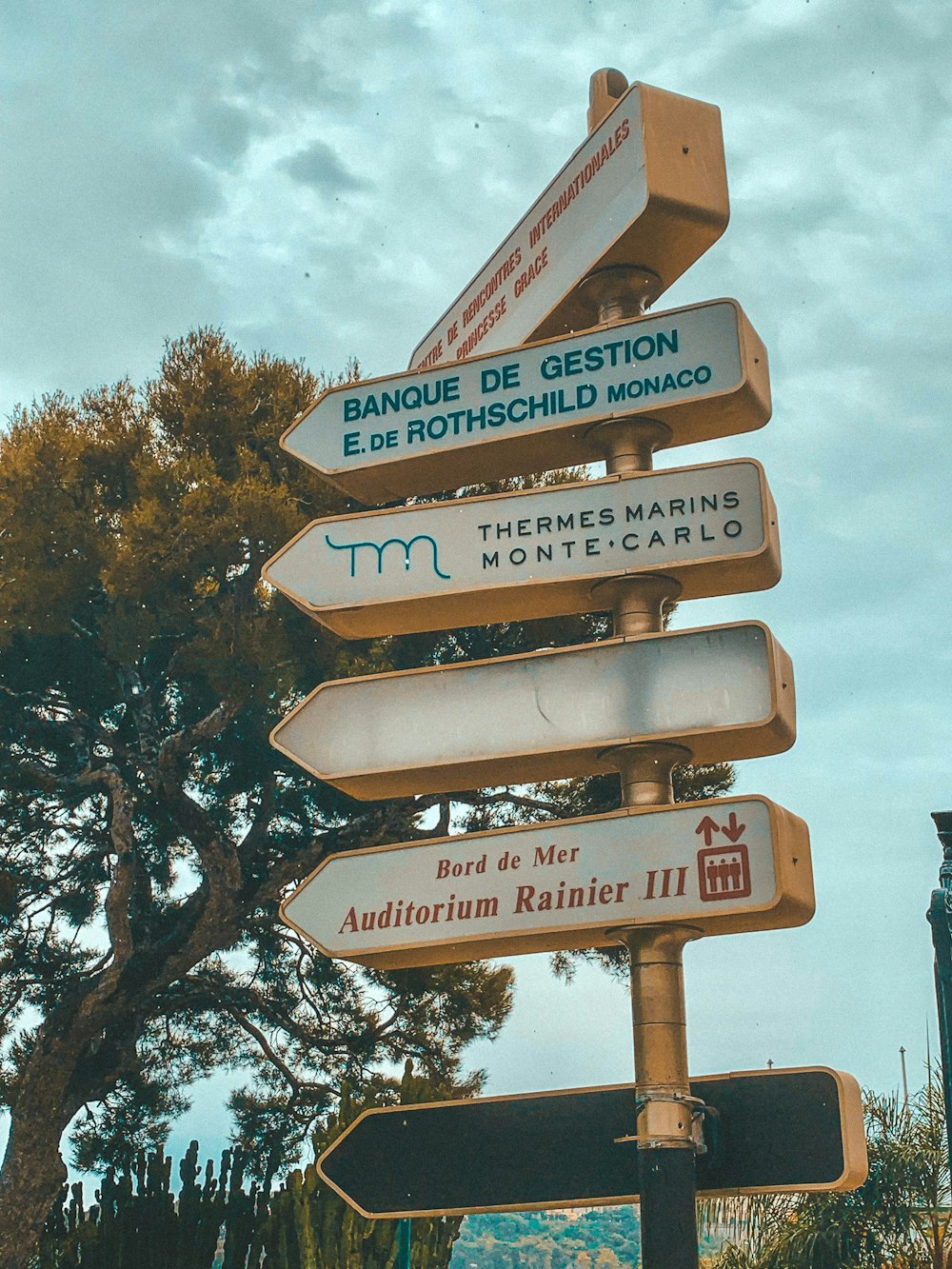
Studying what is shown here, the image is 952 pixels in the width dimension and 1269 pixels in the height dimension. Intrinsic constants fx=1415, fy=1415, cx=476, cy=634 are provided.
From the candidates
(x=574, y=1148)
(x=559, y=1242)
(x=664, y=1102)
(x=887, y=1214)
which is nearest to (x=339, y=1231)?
(x=887, y=1214)

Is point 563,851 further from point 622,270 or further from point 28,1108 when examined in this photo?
point 28,1108

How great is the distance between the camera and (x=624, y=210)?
4.85 m

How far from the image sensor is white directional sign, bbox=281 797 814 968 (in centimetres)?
397

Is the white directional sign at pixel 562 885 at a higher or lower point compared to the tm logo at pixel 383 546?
lower

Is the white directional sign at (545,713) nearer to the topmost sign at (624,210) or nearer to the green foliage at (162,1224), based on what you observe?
the topmost sign at (624,210)

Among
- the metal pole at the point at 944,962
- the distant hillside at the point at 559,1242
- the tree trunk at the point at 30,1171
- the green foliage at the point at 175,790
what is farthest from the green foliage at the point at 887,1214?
the distant hillside at the point at 559,1242

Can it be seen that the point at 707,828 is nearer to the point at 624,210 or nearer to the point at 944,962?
the point at 944,962

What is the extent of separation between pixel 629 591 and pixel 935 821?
1722 mm

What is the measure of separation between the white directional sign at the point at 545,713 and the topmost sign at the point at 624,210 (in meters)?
1.46

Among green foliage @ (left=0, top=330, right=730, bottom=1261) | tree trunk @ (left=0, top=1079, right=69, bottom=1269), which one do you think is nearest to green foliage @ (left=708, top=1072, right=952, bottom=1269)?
green foliage @ (left=0, top=330, right=730, bottom=1261)

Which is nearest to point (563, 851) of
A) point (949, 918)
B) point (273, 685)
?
point (949, 918)

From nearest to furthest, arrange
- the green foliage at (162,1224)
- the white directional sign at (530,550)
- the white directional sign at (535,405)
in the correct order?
the white directional sign at (530,550) < the white directional sign at (535,405) < the green foliage at (162,1224)

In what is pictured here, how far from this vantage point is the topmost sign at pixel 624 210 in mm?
4824

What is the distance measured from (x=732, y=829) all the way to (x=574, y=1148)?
1.02 metres
